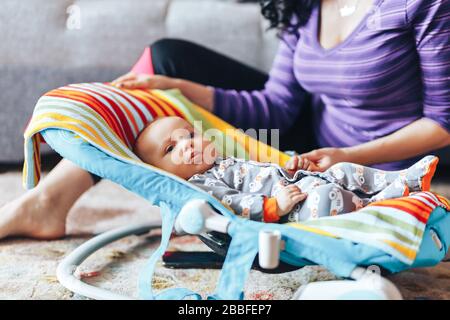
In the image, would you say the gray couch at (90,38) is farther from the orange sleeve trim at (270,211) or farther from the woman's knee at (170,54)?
the orange sleeve trim at (270,211)

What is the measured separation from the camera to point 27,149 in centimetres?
108

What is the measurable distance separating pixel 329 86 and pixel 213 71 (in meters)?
0.31

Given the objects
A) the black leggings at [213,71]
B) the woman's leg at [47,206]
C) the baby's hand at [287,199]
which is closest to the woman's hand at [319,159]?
the baby's hand at [287,199]

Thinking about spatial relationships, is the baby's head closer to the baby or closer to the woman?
the baby

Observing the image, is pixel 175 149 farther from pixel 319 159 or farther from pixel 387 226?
pixel 387 226

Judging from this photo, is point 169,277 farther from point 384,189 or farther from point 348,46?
point 348,46

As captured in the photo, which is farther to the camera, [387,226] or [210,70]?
[210,70]

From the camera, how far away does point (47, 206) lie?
1253 millimetres

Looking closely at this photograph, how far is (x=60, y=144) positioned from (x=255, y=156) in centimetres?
43

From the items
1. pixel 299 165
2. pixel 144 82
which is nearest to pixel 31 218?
pixel 144 82

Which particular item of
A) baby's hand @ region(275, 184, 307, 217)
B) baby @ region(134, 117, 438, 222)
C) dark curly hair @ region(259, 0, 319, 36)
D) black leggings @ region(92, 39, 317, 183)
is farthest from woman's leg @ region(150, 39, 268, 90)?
baby's hand @ region(275, 184, 307, 217)

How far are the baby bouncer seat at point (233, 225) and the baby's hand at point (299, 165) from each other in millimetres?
183

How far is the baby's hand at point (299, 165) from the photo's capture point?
1059 mm

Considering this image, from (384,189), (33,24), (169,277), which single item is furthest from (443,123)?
(33,24)
